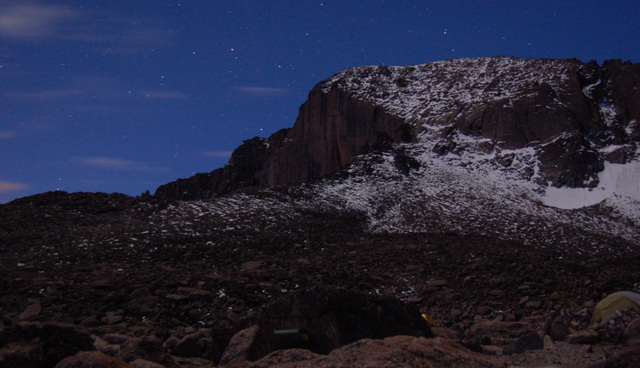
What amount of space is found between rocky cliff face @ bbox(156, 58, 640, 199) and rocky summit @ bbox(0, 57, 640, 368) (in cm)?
27

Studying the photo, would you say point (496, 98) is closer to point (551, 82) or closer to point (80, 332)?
point (551, 82)

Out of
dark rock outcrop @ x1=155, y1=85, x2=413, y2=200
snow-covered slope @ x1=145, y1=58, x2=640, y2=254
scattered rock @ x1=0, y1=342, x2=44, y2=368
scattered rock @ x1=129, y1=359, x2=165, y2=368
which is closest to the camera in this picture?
scattered rock @ x1=0, y1=342, x2=44, y2=368

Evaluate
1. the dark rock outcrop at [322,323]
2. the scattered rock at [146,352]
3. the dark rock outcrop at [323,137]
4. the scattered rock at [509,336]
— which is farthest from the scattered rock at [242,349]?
the dark rock outcrop at [323,137]

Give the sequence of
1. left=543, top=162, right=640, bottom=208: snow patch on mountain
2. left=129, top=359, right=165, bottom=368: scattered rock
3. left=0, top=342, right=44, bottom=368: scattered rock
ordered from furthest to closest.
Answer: left=543, top=162, right=640, bottom=208: snow patch on mountain < left=129, top=359, right=165, bottom=368: scattered rock < left=0, top=342, right=44, bottom=368: scattered rock

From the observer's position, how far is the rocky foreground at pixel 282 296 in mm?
5555

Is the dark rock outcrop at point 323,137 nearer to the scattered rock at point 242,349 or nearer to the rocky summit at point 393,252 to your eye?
the rocky summit at point 393,252

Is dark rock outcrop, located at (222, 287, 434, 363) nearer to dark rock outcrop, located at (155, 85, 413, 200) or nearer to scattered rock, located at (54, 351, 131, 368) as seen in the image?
scattered rock, located at (54, 351, 131, 368)

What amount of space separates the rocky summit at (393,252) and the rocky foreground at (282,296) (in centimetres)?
4

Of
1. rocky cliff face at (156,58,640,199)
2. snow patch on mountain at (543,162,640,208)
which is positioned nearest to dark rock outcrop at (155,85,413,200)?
rocky cliff face at (156,58,640,199)

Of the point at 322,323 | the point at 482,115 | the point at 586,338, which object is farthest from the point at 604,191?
the point at 322,323

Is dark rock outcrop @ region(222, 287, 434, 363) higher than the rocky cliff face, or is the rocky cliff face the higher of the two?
the rocky cliff face

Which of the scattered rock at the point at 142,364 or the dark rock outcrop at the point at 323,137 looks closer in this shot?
the scattered rock at the point at 142,364

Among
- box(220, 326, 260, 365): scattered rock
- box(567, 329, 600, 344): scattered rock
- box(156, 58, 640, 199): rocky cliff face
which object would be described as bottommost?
box(567, 329, 600, 344): scattered rock

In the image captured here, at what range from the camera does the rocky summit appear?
20.9 feet
